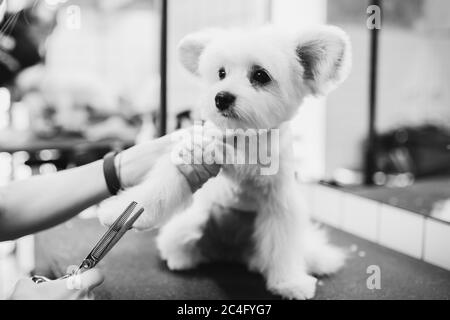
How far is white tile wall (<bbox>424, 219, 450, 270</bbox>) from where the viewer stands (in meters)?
0.77

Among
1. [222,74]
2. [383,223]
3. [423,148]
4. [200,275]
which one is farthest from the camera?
[423,148]

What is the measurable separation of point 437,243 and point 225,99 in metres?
0.47

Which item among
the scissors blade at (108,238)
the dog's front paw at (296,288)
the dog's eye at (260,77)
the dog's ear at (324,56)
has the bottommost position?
the dog's front paw at (296,288)

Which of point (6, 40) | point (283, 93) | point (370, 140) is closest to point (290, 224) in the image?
point (283, 93)

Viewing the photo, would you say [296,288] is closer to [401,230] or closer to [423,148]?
[401,230]

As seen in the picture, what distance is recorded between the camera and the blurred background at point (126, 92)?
85 centimetres

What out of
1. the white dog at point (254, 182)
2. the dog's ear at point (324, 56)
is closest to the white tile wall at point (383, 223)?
the white dog at point (254, 182)

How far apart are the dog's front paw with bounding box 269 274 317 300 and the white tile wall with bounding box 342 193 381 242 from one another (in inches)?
10.4

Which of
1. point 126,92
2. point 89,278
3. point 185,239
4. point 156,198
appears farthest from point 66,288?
point 126,92

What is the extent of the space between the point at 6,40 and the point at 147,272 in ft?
1.78

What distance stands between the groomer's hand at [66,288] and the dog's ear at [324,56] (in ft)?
1.34

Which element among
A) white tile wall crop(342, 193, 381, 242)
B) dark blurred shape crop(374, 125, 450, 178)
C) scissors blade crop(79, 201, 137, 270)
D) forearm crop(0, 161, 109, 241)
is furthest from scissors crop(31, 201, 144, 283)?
dark blurred shape crop(374, 125, 450, 178)

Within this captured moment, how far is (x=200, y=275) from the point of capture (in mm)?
791

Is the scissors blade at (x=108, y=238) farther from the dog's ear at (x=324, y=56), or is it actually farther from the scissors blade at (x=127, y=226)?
the dog's ear at (x=324, y=56)
